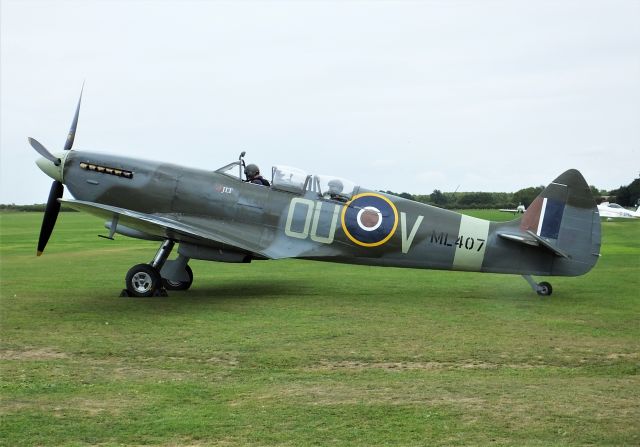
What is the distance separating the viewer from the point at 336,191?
39.7 feet

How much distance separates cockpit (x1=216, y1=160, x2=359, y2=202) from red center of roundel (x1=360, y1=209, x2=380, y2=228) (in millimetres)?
401

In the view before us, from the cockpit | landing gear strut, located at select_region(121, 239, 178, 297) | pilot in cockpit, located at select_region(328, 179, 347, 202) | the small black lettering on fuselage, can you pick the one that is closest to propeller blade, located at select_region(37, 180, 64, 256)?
landing gear strut, located at select_region(121, 239, 178, 297)

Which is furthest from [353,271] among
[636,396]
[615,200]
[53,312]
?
[615,200]

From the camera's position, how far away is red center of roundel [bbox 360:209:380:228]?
38.8 feet

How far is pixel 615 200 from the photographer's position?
66.6m

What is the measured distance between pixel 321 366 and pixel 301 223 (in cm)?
534

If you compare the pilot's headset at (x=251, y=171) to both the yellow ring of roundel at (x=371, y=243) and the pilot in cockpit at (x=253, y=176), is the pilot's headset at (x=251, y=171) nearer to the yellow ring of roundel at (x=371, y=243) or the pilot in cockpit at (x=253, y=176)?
the pilot in cockpit at (x=253, y=176)

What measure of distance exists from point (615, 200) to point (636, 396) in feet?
215

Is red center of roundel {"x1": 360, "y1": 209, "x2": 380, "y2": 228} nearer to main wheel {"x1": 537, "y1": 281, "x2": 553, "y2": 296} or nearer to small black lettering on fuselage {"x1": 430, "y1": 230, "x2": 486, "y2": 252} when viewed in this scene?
small black lettering on fuselage {"x1": 430, "y1": 230, "x2": 486, "y2": 252}

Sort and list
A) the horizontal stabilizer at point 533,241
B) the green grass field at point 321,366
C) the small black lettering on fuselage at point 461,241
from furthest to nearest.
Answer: the small black lettering on fuselage at point 461,241
the horizontal stabilizer at point 533,241
the green grass field at point 321,366

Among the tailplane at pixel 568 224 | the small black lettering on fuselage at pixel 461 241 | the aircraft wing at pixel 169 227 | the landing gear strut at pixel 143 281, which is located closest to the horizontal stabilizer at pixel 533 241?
the tailplane at pixel 568 224

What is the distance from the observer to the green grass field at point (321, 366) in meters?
4.94

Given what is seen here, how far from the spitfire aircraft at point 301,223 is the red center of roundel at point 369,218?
0.6 inches

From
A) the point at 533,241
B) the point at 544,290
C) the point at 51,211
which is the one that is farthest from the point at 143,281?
the point at 544,290
